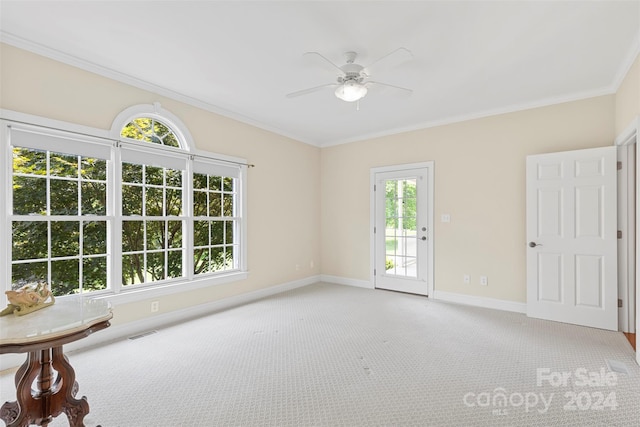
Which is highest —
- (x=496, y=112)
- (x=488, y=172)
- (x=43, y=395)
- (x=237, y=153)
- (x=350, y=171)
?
(x=496, y=112)

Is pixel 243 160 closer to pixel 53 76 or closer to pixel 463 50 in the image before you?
pixel 53 76

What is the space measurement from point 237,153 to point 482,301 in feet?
13.4

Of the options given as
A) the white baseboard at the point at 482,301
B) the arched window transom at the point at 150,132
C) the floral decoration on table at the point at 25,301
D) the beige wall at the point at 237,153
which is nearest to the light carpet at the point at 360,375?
the white baseboard at the point at 482,301

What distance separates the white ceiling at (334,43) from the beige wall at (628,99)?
0.13 metres

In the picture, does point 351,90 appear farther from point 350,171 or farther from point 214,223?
point 350,171

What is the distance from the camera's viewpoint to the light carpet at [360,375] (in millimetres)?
Answer: 1949

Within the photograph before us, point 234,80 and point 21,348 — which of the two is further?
point 234,80

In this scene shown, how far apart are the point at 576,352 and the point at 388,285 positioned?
8.75 ft

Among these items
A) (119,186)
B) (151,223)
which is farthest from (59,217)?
(151,223)

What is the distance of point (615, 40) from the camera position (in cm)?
254

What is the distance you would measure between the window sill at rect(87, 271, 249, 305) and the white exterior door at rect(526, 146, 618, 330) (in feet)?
12.8

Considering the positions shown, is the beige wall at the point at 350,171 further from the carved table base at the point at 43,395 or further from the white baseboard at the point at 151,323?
the carved table base at the point at 43,395

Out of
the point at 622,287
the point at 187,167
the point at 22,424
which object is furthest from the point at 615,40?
the point at 22,424

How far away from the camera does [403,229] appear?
505cm
